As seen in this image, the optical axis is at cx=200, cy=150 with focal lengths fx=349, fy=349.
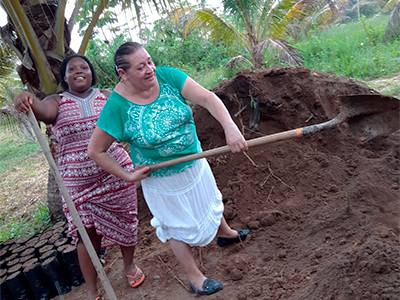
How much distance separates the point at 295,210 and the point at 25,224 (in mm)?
3795

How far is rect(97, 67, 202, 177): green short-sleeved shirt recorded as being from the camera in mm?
2182

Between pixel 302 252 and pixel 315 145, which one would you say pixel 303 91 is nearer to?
pixel 315 145

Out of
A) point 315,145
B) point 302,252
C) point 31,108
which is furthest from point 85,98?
point 315,145

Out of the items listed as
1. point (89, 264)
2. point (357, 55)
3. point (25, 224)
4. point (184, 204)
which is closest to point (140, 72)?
point (184, 204)

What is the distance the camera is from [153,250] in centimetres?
356

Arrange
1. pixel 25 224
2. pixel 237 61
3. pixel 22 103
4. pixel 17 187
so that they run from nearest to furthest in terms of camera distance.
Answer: pixel 22 103
pixel 25 224
pixel 17 187
pixel 237 61

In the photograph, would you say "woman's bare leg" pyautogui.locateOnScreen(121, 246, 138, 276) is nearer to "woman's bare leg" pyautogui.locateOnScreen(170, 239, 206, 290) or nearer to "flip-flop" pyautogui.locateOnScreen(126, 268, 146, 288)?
"flip-flop" pyautogui.locateOnScreen(126, 268, 146, 288)

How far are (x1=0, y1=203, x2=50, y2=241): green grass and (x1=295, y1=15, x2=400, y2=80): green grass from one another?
5629 millimetres

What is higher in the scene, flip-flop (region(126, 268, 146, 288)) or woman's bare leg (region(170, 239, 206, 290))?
woman's bare leg (region(170, 239, 206, 290))

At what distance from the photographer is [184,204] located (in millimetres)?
2402

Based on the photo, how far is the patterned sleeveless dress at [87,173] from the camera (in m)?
2.63

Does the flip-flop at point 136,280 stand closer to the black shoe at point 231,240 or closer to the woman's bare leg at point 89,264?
the woman's bare leg at point 89,264

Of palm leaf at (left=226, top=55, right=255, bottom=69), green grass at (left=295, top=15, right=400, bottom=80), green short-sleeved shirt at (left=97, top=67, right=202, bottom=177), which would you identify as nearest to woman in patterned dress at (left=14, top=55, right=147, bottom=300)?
green short-sleeved shirt at (left=97, top=67, right=202, bottom=177)

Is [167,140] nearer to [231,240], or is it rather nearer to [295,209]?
[231,240]
